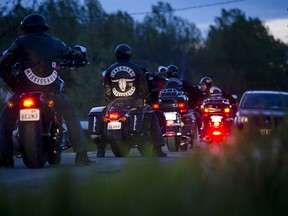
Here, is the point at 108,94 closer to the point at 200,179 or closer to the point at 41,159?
the point at 41,159

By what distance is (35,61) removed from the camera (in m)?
11.4

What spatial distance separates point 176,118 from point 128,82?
459 centimetres

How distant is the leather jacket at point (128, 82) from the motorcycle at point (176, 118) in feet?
13.1

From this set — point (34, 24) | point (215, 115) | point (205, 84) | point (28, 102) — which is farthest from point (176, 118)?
point (28, 102)

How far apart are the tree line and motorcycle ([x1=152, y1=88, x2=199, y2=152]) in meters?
7.06

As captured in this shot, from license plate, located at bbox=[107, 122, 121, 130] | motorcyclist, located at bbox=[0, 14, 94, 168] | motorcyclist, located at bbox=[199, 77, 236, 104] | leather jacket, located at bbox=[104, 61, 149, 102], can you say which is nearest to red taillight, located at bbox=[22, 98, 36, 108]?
motorcyclist, located at bbox=[0, 14, 94, 168]

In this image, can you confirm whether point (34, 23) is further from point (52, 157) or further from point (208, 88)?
point (208, 88)

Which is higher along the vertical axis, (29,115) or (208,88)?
(208,88)

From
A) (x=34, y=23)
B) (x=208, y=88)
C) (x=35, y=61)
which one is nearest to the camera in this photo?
(x=35, y=61)

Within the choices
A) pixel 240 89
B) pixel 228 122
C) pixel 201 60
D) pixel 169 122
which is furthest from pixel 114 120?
pixel 201 60

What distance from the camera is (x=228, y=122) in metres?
23.0

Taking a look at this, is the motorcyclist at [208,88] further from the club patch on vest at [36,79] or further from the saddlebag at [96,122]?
the club patch on vest at [36,79]

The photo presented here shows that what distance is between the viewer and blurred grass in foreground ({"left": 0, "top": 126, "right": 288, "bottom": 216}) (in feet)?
14.1

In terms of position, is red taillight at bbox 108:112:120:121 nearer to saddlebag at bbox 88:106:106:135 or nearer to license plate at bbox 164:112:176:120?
saddlebag at bbox 88:106:106:135
